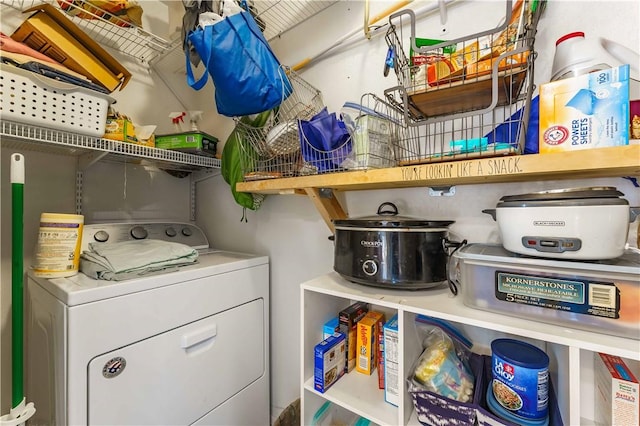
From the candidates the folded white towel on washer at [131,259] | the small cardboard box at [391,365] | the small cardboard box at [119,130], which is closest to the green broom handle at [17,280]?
the folded white towel on washer at [131,259]

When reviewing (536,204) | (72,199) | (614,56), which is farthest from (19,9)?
(614,56)

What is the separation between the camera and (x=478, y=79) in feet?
2.36

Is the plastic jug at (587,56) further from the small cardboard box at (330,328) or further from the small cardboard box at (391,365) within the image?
the small cardboard box at (330,328)

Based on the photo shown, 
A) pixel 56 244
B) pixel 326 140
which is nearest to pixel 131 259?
pixel 56 244

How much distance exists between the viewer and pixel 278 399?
1552 millimetres

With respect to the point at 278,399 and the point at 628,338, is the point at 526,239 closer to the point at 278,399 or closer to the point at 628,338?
the point at 628,338

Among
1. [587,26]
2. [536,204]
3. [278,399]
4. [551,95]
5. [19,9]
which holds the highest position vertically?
[19,9]

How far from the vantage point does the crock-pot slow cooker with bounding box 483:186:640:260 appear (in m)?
0.57

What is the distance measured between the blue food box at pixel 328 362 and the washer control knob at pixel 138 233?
3.43ft

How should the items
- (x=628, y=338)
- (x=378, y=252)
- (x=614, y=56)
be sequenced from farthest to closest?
(x=378, y=252) < (x=614, y=56) < (x=628, y=338)

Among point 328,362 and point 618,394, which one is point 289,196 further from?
point 618,394

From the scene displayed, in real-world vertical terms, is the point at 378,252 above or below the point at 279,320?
above

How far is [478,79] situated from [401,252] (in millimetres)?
510

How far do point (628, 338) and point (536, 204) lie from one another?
0.32 m
